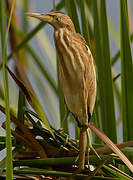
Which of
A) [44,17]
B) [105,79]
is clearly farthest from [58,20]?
[105,79]

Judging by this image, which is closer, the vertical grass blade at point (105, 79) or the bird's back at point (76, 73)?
the bird's back at point (76, 73)

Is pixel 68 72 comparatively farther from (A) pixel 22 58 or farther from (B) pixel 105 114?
(A) pixel 22 58

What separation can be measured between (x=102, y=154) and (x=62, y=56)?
0.18 meters

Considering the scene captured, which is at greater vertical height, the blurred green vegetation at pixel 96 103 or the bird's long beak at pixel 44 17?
the bird's long beak at pixel 44 17

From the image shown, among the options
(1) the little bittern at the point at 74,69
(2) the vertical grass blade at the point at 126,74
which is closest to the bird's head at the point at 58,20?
(1) the little bittern at the point at 74,69

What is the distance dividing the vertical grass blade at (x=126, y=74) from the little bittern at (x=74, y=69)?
101mm

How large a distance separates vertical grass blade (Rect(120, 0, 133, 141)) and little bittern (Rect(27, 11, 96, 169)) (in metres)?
0.10

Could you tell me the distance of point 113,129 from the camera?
0.83m

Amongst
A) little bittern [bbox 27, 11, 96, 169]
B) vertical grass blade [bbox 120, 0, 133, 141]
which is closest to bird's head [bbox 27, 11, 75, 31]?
little bittern [bbox 27, 11, 96, 169]

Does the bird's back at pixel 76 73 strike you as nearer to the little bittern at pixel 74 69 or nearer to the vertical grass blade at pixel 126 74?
the little bittern at pixel 74 69

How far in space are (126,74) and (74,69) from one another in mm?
140

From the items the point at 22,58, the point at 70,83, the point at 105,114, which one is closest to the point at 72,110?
the point at 70,83

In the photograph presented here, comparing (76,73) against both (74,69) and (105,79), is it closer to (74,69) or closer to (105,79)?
(74,69)

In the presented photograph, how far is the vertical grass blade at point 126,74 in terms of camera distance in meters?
0.82
